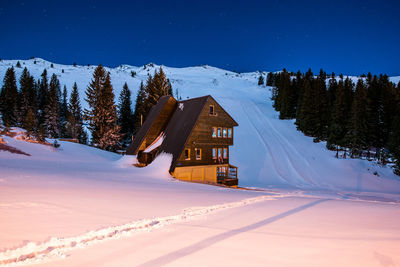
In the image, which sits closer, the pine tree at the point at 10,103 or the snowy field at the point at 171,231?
the snowy field at the point at 171,231

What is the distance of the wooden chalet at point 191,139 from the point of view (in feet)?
75.5

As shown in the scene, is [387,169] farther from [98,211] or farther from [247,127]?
[98,211]

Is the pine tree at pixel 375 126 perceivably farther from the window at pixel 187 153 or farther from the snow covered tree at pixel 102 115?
the snow covered tree at pixel 102 115

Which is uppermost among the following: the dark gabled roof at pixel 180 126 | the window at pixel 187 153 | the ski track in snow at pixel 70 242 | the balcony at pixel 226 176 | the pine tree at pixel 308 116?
the pine tree at pixel 308 116

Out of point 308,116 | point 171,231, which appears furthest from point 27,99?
point 171,231

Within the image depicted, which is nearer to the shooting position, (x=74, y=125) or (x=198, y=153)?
(x=198, y=153)

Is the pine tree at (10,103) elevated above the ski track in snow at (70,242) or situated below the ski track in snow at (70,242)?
above

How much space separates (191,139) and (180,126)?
112 inches

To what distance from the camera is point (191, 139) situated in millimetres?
23266

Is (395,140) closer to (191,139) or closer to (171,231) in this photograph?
(191,139)

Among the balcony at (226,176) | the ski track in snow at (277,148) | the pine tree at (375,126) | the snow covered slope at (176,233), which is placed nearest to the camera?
the snow covered slope at (176,233)

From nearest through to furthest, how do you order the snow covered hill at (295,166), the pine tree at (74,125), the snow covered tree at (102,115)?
the snow covered hill at (295,166), the snow covered tree at (102,115), the pine tree at (74,125)

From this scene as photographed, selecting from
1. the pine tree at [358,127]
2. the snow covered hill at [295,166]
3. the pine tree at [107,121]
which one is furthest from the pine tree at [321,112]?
the pine tree at [107,121]

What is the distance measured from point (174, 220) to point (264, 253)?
3.44 meters
